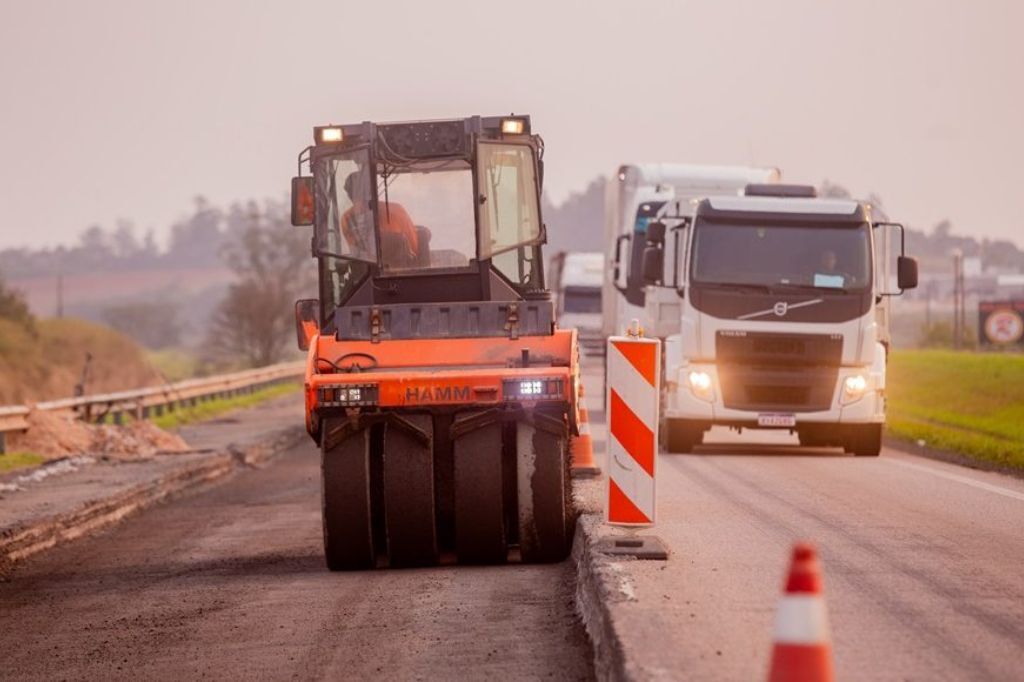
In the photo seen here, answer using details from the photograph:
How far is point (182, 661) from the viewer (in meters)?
9.59

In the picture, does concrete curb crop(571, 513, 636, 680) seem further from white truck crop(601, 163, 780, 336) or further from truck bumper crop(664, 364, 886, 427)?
white truck crop(601, 163, 780, 336)

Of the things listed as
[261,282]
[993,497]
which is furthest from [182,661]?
[261,282]

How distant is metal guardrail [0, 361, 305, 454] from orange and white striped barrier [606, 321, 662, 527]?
48.0ft

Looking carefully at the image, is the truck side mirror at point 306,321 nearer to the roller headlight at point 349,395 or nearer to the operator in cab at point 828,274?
the roller headlight at point 349,395

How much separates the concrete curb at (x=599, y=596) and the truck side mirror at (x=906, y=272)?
952 centimetres

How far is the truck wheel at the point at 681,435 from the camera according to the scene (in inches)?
840

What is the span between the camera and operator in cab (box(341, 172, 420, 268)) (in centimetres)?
1406

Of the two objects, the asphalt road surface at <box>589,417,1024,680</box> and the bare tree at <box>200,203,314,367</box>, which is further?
the bare tree at <box>200,203,314,367</box>

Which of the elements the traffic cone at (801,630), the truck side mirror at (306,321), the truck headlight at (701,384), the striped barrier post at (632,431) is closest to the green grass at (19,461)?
the truck headlight at (701,384)

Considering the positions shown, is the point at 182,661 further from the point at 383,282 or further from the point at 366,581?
the point at 383,282

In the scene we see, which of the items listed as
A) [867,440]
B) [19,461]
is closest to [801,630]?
[867,440]

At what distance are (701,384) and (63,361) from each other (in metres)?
38.6

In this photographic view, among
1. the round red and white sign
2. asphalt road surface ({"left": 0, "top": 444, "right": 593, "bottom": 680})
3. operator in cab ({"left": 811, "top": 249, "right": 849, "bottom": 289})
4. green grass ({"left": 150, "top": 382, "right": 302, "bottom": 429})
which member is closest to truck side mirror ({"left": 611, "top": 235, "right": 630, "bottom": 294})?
operator in cab ({"left": 811, "top": 249, "right": 849, "bottom": 289})

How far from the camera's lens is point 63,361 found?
184 ft
